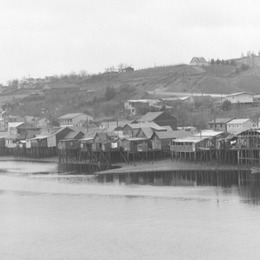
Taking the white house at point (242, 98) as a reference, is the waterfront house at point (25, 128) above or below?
below

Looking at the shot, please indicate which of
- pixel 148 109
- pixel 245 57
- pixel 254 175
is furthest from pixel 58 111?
pixel 254 175

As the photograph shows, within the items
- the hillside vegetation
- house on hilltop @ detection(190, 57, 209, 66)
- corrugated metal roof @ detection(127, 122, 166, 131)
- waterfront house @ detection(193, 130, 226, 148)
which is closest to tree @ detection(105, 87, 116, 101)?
the hillside vegetation

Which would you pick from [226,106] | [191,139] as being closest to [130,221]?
[191,139]

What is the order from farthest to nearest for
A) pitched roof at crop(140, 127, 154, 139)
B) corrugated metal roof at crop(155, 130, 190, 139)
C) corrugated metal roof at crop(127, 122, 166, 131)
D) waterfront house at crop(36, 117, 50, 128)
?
waterfront house at crop(36, 117, 50, 128), corrugated metal roof at crop(127, 122, 166, 131), pitched roof at crop(140, 127, 154, 139), corrugated metal roof at crop(155, 130, 190, 139)

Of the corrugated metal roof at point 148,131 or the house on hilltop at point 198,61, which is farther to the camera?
the house on hilltop at point 198,61

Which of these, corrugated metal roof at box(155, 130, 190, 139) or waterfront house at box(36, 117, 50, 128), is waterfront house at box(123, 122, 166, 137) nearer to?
corrugated metal roof at box(155, 130, 190, 139)

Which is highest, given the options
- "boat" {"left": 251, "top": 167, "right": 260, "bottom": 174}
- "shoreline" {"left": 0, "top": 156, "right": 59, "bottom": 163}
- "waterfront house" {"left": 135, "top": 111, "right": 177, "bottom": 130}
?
"waterfront house" {"left": 135, "top": 111, "right": 177, "bottom": 130}

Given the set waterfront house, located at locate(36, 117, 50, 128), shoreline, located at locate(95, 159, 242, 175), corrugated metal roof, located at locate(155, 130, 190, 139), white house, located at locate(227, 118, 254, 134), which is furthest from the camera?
waterfront house, located at locate(36, 117, 50, 128)

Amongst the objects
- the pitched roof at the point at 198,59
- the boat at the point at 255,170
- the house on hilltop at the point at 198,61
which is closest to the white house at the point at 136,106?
the boat at the point at 255,170

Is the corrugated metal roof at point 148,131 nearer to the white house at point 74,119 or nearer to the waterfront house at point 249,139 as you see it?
the waterfront house at point 249,139
